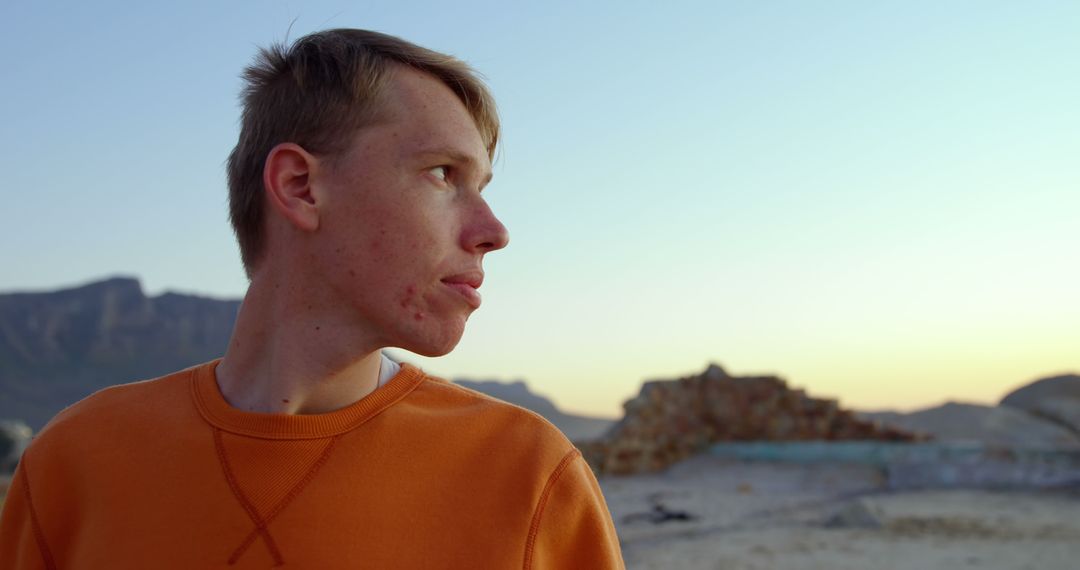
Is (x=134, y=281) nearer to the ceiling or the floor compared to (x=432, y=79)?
nearer to the ceiling

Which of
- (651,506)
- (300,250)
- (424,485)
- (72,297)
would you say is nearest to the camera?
(424,485)

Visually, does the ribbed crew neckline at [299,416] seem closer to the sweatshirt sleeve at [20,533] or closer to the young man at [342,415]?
the young man at [342,415]

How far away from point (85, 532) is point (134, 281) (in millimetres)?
33157

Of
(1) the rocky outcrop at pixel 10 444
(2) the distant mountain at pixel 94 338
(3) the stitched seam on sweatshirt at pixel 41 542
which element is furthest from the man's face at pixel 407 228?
(2) the distant mountain at pixel 94 338

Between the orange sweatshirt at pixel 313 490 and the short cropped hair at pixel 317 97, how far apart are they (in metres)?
0.33

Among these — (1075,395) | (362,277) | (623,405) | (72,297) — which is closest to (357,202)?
(362,277)

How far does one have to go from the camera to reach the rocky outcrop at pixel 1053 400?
12303 millimetres

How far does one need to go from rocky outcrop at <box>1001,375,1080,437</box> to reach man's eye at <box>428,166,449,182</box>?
12.8 m

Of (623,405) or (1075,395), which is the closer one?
(623,405)

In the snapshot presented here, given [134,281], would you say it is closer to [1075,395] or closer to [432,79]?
[1075,395]

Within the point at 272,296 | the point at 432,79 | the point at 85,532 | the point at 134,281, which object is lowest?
the point at 85,532

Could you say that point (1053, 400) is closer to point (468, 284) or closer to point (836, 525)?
point (836, 525)

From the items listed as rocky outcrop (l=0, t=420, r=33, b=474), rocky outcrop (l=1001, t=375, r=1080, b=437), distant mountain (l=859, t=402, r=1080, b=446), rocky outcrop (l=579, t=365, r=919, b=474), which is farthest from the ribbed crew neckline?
rocky outcrop (l=0, t=420, r=33, b=474)

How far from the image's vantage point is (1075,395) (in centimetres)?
1388
